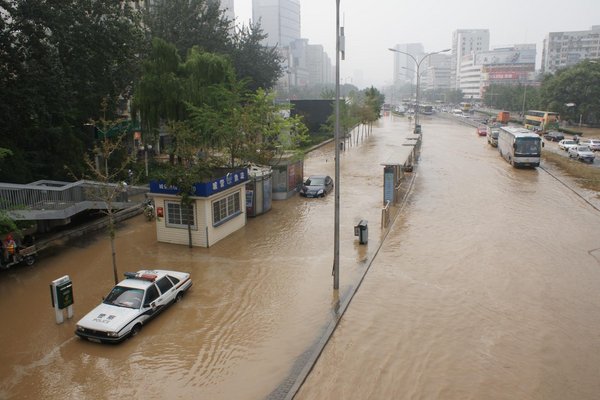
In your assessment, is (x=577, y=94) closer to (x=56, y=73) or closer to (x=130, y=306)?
(x=56, y=73)

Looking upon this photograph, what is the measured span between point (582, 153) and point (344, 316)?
123ft

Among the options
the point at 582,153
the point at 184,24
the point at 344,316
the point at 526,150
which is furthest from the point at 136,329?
the point at 582,153

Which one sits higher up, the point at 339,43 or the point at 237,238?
the point at 339,43

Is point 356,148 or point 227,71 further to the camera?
point 356,148

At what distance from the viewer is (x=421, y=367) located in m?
10.5

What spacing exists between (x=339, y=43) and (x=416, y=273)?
7.67m

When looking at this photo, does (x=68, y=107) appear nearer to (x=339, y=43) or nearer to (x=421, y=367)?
(x=339, y=43)

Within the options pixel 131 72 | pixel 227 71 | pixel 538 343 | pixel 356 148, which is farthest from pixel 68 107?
pixel 356 148

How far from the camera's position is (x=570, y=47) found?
174125mm

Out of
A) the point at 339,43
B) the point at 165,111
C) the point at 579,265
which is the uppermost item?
the point at 339,43

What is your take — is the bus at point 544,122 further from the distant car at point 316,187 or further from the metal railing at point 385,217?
the metal railing at point 385,217

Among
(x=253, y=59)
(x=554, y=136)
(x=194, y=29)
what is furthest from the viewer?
(x=554, y=136)

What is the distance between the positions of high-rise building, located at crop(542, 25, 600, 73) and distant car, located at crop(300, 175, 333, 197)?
552 feet

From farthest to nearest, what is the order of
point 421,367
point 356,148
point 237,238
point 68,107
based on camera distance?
point 356,148 → point 68,107 → point 237,238 → point 421,367
